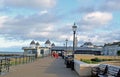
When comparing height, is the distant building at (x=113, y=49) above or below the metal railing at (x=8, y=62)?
above

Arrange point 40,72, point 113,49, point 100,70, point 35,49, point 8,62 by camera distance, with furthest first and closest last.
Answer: point 35,49
point 113,49
point 8,62
point 40,72
point 100,70

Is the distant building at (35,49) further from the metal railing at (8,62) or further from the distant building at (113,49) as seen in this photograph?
the metal railing at (8,62)

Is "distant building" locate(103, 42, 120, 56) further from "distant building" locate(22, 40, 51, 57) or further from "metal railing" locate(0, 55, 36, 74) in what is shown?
"metal railing" locate(0, 55, 36, 74)

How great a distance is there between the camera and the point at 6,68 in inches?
1090

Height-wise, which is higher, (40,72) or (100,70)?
(100,70)

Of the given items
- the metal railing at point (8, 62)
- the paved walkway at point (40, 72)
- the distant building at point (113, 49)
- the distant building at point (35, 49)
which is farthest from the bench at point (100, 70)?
the distant building at point (35, 49)

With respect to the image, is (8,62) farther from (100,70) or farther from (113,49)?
(113,49)

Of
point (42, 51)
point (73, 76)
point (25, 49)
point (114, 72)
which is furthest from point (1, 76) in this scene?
point (25, 49)

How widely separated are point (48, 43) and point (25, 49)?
45.7 feet

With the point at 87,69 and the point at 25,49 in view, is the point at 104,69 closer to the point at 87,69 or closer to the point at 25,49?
the point at 87,69

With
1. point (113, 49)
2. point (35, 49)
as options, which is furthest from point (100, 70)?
point (35, 49)

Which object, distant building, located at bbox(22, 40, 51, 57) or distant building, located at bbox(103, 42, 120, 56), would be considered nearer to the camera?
distant building, located at bbox(103, 42, 120, 56)

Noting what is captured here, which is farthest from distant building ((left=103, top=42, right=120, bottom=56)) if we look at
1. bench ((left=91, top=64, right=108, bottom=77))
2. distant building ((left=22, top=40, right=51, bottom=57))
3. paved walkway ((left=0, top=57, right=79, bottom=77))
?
bench ((left=91, top=64, right=108, bottom=77))

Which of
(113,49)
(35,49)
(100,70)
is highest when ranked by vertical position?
(35,49)
